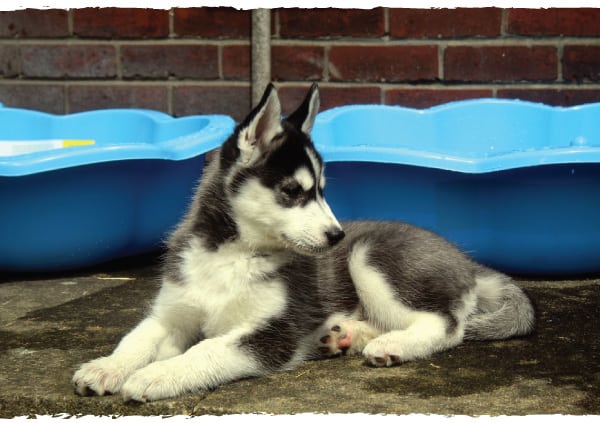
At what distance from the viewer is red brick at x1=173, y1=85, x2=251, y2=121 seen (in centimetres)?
533

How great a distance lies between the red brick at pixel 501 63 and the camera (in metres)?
5.15

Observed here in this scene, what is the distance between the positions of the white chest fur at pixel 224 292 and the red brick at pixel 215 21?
2442 millimetres

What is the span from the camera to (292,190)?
2969 millimetres

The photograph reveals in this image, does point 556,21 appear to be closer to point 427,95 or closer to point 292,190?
point 427,95

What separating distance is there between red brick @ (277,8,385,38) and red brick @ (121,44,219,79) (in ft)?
1.37

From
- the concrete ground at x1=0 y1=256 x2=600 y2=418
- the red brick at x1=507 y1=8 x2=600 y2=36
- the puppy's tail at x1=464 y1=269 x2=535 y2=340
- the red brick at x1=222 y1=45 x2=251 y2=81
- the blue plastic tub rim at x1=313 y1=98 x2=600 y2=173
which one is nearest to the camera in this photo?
the concrete ground at x1=0 y1=256 x2=600 y2=418

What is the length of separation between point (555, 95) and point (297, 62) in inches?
54.3

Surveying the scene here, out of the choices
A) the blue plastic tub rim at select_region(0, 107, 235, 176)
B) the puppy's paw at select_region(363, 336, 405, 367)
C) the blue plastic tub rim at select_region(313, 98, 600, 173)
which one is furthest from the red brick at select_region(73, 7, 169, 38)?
the puppy's paw at select_region(363, 336, 405, 367)

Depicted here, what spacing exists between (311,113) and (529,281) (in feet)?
4.91

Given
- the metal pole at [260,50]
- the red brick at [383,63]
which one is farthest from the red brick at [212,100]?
the red brick at [383,63]

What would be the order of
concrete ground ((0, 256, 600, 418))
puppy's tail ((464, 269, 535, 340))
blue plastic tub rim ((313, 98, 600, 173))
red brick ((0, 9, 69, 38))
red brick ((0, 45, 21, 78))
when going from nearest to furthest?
1. concrete ground ((0, 256, 600, 418))
2. puppy's tail ((464, 269, 535, 340))
3. blue plastic tub rim ((313, 98, 600, 173))
4. red brick ((0, 9, 69, 38))
5. red brick ((0, 45, 21, 78))

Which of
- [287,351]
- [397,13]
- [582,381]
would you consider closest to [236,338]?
[287,351]

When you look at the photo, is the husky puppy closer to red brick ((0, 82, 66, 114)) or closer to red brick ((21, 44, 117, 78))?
red brick ((21, 44, 117, 78))

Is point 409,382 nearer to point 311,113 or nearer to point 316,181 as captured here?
point 316,181
